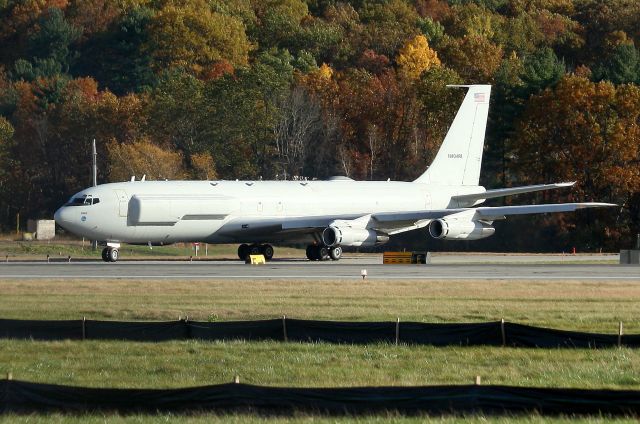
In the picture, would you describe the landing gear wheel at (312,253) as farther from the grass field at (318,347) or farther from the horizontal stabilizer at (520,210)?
the grass field at (318,347)

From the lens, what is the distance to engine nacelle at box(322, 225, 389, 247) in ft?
208

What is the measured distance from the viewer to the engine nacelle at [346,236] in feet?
208

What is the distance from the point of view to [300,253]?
253 feet

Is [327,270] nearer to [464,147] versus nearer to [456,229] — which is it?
[456,229]

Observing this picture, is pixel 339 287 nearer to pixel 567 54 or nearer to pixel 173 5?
pixel 567 54

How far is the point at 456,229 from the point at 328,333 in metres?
34.3

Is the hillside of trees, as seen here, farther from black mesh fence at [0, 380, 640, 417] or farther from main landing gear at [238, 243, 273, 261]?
black mesh fence at [0, 380, 640, 417]

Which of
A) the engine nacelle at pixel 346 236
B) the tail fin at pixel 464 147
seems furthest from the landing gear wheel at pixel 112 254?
the tail fin at pixel 464 147

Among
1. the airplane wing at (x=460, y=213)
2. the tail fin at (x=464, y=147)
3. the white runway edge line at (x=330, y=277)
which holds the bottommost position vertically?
the white runway edge line at (x=330, y=277)

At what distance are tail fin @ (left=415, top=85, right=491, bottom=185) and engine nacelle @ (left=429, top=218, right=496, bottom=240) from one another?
8868 mm

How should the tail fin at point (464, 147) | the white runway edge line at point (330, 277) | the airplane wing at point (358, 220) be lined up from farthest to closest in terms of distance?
the tail fin at point (464, 147) → the airplane wing at point (358, 220) → the white runway edge line at point (330, 277)

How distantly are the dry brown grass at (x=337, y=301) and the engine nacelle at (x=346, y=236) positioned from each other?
15.4m

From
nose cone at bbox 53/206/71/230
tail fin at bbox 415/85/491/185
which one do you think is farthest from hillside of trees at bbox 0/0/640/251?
nose cone at bbox 53/206/71/230

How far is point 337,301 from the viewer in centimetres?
4028
